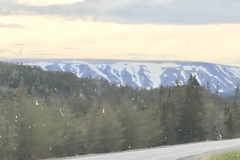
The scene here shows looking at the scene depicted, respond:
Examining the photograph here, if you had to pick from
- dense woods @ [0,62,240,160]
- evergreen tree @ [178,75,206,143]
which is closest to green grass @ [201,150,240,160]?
dense woods @ [0,62,240,160]

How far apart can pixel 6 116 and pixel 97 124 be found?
1310 cm

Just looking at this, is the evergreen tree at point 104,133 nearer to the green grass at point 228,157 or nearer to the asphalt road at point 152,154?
the asphalt road at point 152,154

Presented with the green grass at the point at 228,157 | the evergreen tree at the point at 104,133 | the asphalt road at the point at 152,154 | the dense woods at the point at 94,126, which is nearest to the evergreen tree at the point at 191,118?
the dense woods at the point at 94,126

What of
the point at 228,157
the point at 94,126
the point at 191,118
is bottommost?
the point at 228,157

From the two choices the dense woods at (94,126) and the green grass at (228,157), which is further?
the dense woods at (94,126)

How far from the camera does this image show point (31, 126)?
171ft

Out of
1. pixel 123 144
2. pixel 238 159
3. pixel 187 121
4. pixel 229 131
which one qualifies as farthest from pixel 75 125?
pixel 238 159

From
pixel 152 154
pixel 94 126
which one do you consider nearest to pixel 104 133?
pixel 94 126

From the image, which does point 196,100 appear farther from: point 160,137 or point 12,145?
point 12,145

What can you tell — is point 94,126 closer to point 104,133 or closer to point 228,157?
point 104,133

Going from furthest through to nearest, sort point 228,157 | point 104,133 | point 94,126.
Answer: point 104,133 < point 94,126 < point 228,157

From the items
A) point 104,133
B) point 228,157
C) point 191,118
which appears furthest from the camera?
point 191,118

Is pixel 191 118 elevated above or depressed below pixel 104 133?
above

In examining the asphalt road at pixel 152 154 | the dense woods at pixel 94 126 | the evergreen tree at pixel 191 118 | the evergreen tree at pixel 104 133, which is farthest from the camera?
the evergreen tree at pixel 191 118
